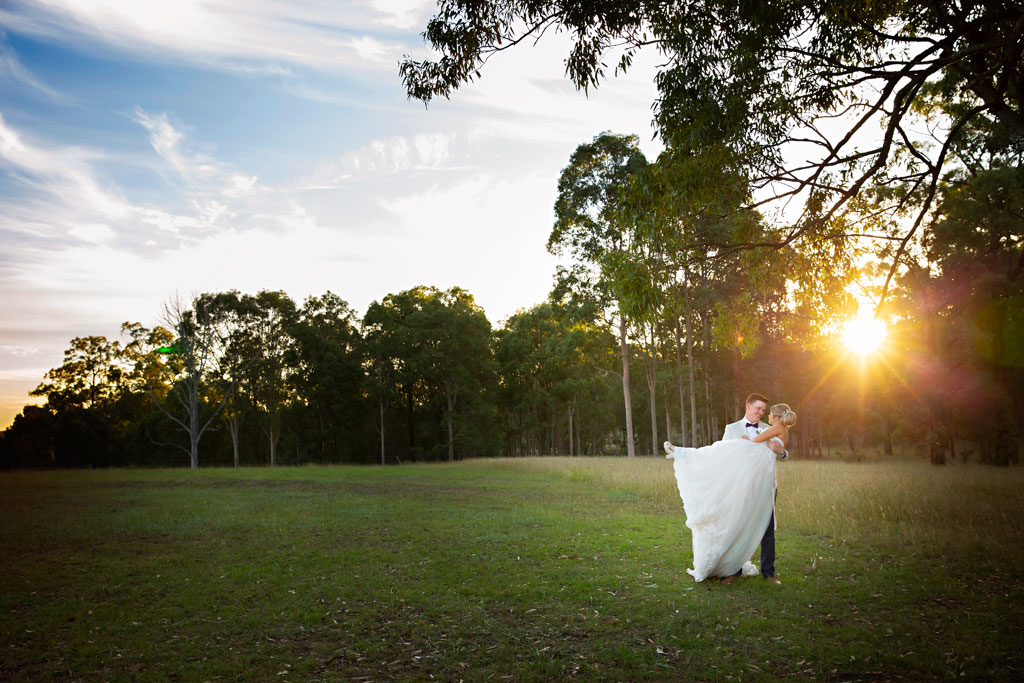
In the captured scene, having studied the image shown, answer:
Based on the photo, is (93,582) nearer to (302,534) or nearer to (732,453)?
(302,534)

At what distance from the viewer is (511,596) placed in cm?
730

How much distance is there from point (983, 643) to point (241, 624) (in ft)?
22.9

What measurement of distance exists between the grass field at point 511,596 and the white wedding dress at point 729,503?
33cm

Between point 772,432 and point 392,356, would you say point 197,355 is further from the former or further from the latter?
point 772,432

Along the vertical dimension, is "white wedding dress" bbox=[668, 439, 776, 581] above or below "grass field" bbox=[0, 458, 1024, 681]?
above

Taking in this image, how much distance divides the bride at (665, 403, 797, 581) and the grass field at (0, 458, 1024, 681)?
348mm

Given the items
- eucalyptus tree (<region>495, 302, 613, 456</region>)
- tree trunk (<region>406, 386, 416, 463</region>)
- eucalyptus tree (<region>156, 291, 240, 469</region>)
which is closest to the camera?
eucalyptus tree (<region>156, 291, 240, 469</region>)

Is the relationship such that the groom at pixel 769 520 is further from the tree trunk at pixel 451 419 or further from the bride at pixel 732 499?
the tree trunk at pixel 451 419

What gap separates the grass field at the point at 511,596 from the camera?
5211 mm

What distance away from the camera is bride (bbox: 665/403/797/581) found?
7.53m

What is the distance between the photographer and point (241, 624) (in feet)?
21.0

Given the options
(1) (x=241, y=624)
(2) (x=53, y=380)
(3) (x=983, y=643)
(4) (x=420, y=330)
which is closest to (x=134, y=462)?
(2) (x=53, y=380)

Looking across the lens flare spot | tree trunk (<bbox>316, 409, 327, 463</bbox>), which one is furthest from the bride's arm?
tree trunk (<bbox>316, 409, 327, 463</bbox>)

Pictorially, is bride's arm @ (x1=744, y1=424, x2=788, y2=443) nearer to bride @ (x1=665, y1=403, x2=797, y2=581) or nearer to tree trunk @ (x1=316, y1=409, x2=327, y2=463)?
bride @ (x1=665, y1=403, x2=797, y2=581)
